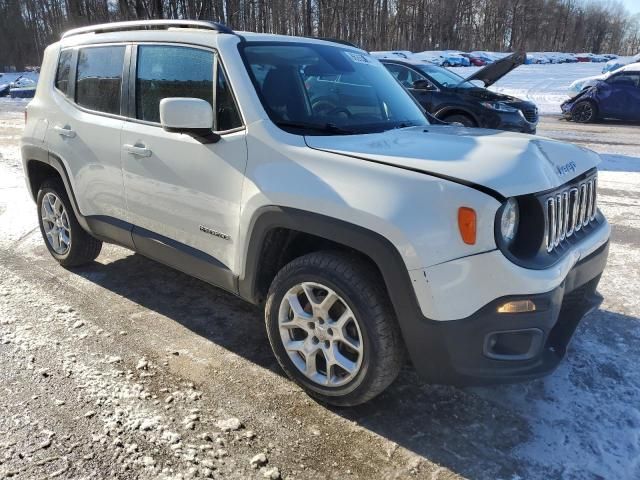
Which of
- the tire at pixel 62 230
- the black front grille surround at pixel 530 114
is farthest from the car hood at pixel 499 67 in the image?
the tire at pixel 62 230

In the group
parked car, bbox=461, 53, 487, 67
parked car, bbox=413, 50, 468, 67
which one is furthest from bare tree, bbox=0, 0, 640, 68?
parked car, bbox=461, 53, 487, 67

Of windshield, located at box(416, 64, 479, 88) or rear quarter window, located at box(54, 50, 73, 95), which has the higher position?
rear quarter window, located at box(54, 50, 73, 95)

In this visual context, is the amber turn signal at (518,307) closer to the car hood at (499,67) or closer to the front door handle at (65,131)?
the front door handle at (65,131)

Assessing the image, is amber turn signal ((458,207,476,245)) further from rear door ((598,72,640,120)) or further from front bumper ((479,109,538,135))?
rear door ((598,72,640,120))

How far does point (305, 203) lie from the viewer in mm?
2576

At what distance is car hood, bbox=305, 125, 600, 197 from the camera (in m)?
2.30

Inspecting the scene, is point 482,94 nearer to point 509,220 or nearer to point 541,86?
point 509,220

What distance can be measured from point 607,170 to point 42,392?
876 cm

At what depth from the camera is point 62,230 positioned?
181 inches

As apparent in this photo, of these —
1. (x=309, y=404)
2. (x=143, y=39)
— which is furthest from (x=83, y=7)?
(x=309, y=404)

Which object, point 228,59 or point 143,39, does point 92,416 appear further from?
point 143,39

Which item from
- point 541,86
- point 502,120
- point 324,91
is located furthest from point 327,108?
point 541,86

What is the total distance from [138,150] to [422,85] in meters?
8.36

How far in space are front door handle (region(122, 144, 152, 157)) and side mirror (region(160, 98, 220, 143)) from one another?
0.55 meters
